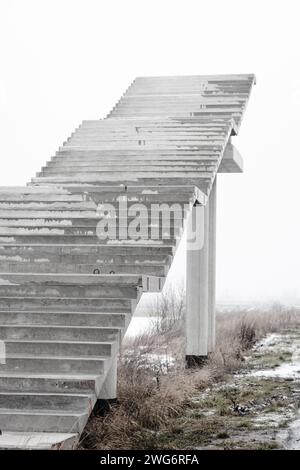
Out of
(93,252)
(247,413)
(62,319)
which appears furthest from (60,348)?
(247,413)

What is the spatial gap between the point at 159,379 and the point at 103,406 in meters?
1.37

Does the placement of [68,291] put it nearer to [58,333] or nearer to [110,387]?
[58,333]

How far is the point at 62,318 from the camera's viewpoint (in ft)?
27.6

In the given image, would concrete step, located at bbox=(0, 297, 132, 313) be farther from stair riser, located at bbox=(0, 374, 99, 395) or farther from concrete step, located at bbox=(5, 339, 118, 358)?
stair riser, located at bbox=(0, 374, 99, 395)

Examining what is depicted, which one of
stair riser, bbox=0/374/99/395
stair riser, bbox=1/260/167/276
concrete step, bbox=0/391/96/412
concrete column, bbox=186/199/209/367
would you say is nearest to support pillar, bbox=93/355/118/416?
stair riser, bbox=0/374/99/395

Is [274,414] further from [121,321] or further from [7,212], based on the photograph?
[7,212]

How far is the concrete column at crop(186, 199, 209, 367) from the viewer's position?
13.4 metres

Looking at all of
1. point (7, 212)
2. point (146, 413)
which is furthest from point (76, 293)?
point (7, 212)

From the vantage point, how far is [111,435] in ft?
24.9

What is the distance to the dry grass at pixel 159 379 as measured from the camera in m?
7.68

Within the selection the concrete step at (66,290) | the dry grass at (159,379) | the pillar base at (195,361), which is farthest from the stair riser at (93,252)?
the pillar base at (195,361)

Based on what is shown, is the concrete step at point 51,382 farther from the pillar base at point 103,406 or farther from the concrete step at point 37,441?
the pillar base at point 103,406

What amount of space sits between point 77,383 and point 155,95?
8.74 metres

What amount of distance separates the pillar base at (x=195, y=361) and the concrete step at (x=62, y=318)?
5.05m
